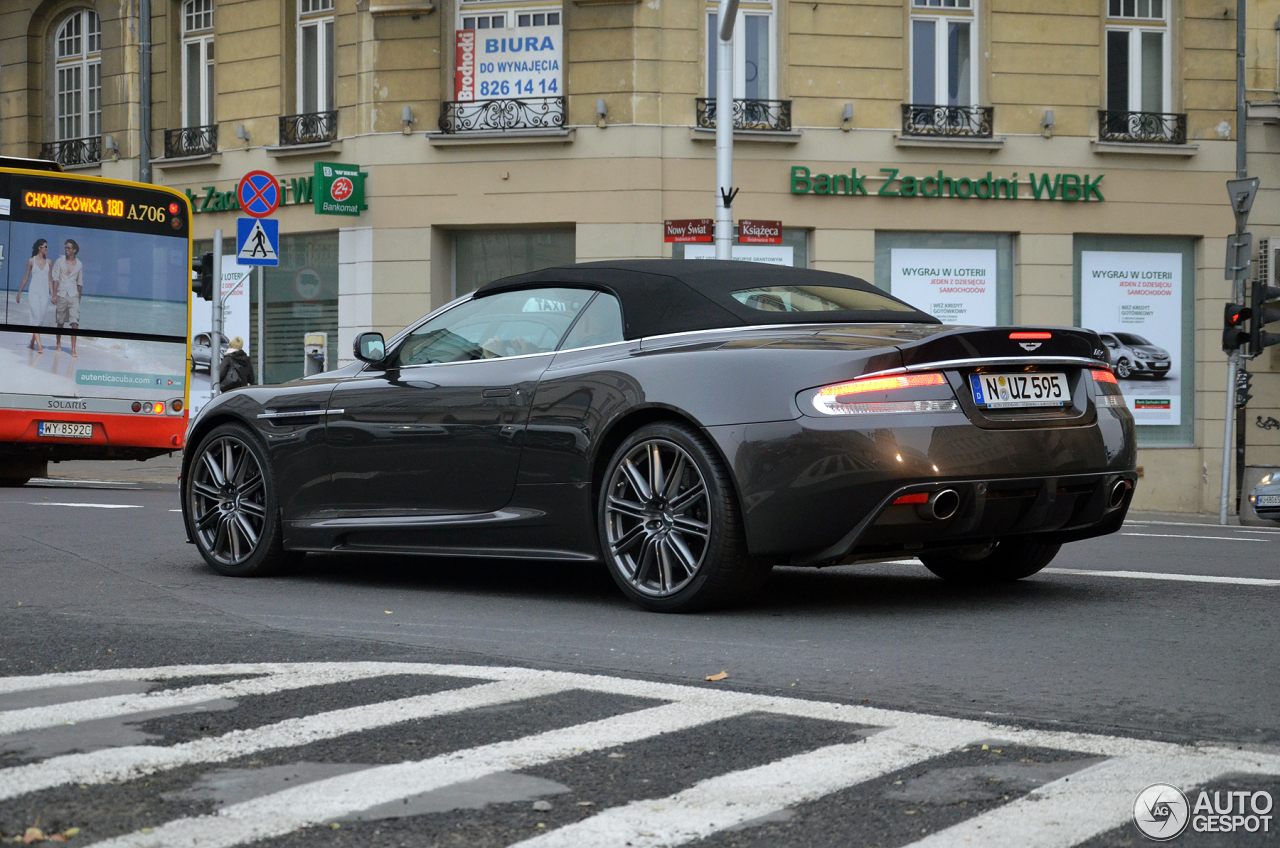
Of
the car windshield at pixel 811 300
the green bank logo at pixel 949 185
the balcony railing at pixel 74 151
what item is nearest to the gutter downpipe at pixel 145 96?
the balcony railing at pixel 74 151

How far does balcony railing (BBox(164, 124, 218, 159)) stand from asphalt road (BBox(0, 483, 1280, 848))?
18.6 meters

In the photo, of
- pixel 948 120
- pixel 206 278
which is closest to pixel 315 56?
pixel 206 278

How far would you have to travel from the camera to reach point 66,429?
17484 millimetres

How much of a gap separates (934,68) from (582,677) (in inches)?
774

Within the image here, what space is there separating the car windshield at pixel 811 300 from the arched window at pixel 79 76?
22.5 metres

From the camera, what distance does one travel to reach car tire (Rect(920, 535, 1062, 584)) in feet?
23.2

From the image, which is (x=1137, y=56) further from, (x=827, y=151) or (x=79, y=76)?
(x=79, y=76)

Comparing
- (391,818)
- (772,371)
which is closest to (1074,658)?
(772,371)

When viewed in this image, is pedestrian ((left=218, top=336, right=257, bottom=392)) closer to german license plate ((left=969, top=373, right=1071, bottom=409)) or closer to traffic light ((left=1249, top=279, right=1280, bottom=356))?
traffic light ((left=1249, top=279, right=1280, bottom=356))

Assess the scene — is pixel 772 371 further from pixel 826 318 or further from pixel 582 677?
pixel 582 677

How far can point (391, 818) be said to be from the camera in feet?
10.6

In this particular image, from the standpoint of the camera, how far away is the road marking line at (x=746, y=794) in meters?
3.11

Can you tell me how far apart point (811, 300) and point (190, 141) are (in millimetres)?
20643

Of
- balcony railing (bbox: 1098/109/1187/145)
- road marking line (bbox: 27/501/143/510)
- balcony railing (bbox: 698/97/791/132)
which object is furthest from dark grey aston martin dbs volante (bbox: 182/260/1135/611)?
balcony railing (bbox: 1098/109/1187/145)
